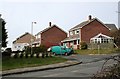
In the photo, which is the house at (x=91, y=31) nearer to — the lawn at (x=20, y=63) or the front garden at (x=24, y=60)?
the front garden at (x=24, y=60)

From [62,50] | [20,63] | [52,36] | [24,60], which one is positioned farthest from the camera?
[52,36]

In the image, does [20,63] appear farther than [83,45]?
No

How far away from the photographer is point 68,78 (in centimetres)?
1688

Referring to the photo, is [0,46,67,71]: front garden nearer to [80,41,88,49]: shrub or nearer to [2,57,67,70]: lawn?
[2,57,67,70]: lawn

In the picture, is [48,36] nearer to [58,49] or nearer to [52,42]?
[52,42]

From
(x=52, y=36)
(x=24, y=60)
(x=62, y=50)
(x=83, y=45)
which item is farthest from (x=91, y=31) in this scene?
(x=24, y=60)

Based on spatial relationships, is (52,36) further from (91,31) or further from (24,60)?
(24,60)

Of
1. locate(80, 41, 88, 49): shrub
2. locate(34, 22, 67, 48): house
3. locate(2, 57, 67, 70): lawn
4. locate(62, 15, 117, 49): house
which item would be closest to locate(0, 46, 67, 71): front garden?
locate(2, 57, 67, 70): lawn

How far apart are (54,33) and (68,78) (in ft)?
210

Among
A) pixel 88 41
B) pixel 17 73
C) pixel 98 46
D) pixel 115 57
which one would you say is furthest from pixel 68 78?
pixel 88 41

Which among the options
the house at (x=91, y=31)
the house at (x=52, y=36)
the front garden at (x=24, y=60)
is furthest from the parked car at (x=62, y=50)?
the house at (x=52, y=36)

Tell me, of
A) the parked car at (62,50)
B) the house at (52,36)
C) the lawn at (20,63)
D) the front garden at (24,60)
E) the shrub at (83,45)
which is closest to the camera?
the lawn at (20,63)

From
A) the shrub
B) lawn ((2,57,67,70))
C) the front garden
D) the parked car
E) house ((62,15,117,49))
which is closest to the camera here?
lawn ((2,57,67,70))

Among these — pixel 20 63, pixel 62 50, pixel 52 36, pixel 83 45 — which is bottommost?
pixel 20 63
